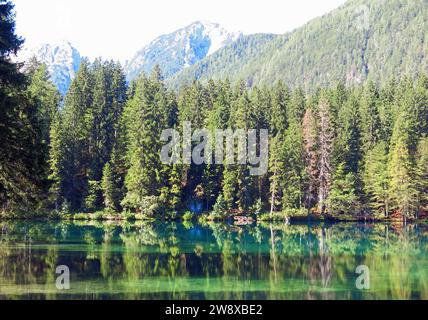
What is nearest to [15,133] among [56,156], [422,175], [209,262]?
[209,262]

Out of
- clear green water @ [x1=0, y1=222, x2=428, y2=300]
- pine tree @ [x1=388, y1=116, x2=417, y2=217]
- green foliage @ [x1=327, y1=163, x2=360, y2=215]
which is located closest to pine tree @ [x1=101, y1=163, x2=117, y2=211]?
clear green water @ [x1=0, y1=222, x2=428, y2=300]

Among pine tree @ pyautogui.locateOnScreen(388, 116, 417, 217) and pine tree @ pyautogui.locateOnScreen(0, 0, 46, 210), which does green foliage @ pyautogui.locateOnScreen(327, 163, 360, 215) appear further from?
pine tree @ pyautogui.locateOnScreen(0, 0, 46, 210)

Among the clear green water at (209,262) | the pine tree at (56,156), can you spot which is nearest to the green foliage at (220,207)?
the clear green water at (209,262)

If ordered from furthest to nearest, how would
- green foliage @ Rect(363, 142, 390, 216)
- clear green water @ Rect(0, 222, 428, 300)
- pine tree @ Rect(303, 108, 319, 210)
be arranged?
pine tree @ Rect(303, 108, 319, 210), green foliage @ Rect(363, 142, 390, 216), clear green water @ Rect(0, 222, 428, 300)

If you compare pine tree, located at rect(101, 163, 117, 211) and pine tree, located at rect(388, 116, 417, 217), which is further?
pine tree, located at rect(101, 163, 117, 211)

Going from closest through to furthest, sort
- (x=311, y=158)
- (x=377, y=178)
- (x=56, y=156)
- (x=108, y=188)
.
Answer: (x=56, y=156) < (x=108, y=188) < (x=377, y=178) < (x=311, y=158)

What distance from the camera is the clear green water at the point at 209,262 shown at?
948 inches

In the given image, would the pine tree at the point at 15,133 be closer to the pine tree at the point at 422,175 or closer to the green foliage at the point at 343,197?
the green foliage at the point at 343,197

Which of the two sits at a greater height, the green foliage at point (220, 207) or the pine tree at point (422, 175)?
the pine tree at point (422, 175)

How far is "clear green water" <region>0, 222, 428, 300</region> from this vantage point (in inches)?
948

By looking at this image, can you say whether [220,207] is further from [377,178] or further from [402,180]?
[402,180]

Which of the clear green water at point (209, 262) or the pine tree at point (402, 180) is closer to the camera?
the clear green water at point (209, 262)

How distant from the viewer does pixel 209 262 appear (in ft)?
109

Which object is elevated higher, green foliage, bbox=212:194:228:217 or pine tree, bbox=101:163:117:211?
pine tree, bbox=101:163:117:211
